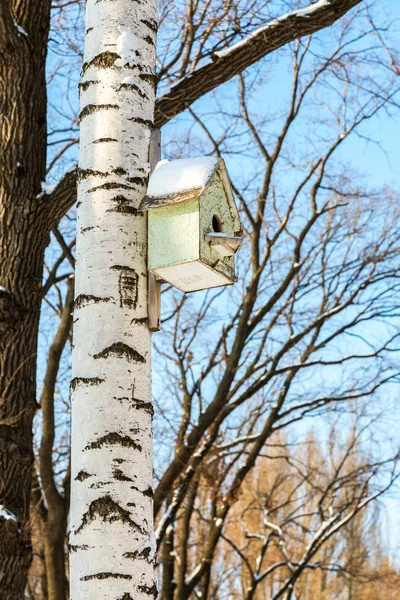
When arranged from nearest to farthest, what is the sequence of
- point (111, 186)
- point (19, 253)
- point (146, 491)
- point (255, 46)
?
point (146, 491)
point (111, 186)
point (255, 46)
point (19, 253)

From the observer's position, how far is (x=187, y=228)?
93.7 inches

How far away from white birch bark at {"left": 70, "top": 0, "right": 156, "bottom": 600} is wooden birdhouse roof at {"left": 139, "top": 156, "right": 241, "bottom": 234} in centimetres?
4

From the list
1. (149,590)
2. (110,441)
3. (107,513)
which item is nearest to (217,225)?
(110,441)

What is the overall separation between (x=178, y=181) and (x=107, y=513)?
3.18ft

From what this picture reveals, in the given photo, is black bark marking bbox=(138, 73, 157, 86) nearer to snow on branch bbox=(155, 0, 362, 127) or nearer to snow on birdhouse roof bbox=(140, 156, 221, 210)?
snow on birdhouse roof bbox=(140, 156, 221, 210)

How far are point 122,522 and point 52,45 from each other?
5111mm

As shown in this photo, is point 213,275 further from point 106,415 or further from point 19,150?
point 19,150

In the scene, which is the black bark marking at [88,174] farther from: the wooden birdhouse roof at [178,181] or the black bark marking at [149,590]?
the black bark marking at [149,590]

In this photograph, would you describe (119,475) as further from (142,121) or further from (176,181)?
(142,121)

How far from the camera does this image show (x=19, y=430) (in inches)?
187

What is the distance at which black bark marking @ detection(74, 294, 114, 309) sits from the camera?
2.21m

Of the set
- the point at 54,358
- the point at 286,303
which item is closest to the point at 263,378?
the point at 286,303

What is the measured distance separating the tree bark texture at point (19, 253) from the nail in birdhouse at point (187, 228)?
7.44 ft

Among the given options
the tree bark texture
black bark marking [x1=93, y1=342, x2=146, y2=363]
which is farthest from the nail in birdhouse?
the tree bark texture
